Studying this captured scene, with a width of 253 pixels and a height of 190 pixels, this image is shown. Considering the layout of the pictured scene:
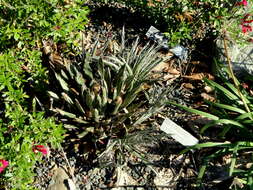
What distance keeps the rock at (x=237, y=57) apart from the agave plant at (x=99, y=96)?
1.08 m

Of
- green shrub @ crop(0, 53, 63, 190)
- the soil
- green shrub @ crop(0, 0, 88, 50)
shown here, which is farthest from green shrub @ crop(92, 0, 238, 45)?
green shrub @ crop(0, 53, 63, 190)

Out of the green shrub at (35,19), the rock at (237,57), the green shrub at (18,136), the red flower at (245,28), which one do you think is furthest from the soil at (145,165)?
the red flower at (245,28)

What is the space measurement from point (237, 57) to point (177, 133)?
136cm

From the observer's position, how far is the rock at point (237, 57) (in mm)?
3398

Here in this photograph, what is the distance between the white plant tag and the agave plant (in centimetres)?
18

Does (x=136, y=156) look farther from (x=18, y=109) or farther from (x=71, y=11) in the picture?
(x=71, y=11)

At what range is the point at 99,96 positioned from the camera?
2.47 meters

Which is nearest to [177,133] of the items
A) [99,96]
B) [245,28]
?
[99,96]

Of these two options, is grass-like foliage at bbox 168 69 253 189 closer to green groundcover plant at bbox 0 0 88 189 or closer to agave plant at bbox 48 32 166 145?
agave plant at bbox 48 32 166 145

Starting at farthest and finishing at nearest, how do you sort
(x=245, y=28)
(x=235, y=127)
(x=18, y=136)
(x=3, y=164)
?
1. (x=245, y=28)
2. (x=235, y=127)
3. (x=18, y=136)
4. (x=3, y=164)

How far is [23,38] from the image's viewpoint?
2.53 m

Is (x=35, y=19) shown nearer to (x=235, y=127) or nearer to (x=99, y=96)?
(x=99, y=96)

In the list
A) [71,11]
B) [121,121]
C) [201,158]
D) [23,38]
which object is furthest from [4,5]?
[201,158]

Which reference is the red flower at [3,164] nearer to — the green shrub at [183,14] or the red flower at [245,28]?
the green shrub at [183,14]
